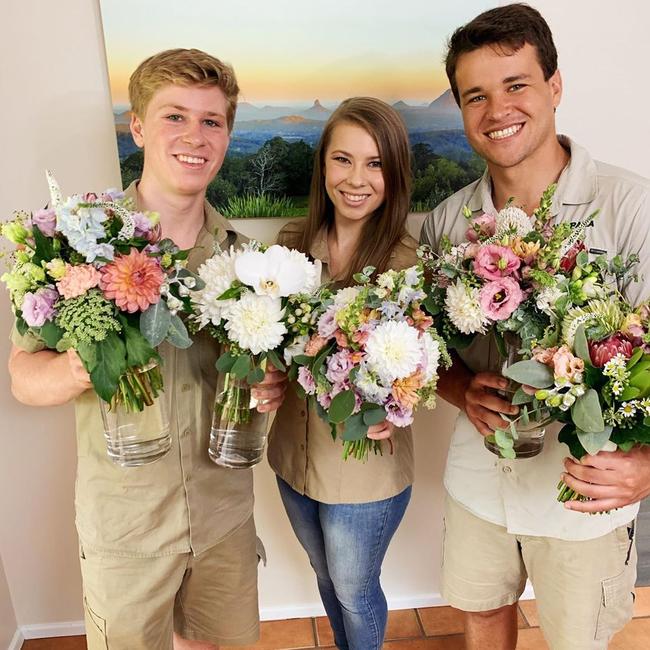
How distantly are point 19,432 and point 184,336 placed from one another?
120 cm

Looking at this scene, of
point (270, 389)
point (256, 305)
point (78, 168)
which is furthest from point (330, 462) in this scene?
point (78, 168)

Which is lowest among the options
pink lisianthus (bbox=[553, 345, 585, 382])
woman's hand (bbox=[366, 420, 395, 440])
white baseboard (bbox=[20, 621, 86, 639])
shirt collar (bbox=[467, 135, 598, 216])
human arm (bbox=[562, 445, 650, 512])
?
white baseboard (bbox=[20, 621, 86, 639])

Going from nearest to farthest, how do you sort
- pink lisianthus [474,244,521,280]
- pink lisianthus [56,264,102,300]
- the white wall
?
pink lisianthus [56,264,102,300] → pink lisianthus [474,244,521,280] → the white wall

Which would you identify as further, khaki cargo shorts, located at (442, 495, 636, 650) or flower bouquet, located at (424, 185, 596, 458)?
khaki cargo shorts, located at (442, 495, 636, 650)

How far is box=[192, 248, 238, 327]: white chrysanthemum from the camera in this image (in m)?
1.14

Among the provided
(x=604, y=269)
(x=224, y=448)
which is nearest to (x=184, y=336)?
(x=224, y=448)

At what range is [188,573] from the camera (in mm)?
1516

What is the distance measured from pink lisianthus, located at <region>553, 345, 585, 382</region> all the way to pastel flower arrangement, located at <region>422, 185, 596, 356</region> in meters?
0.11

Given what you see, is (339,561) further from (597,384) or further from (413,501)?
(597,384)

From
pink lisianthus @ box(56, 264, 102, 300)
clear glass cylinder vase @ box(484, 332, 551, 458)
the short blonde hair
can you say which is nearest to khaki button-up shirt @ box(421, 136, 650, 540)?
clear glass cylinder vase @ box(484, 332, 551, 458)

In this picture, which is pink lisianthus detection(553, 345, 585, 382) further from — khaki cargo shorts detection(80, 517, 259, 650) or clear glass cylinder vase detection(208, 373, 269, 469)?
khaki cargo shorts detection(80, 517, 259, 650)

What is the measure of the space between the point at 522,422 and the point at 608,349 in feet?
1.00

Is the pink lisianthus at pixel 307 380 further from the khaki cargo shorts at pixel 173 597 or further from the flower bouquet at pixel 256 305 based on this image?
the khaki cargo shorts at pixel 173 597

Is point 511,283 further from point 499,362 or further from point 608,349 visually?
point 499,362
